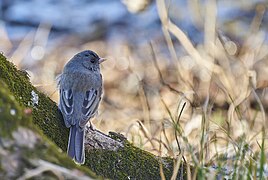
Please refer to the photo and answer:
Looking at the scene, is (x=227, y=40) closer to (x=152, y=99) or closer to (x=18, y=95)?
(x=152, y=99)

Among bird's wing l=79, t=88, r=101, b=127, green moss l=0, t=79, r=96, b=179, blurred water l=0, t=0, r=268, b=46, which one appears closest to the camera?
green moss l=0, t=79, r=96, b=179

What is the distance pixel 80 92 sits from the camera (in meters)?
4.86

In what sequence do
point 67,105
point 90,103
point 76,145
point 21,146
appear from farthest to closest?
point 90,103, point 67,105, point 76,145, point 21,146

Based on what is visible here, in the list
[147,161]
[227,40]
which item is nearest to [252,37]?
[227,40]

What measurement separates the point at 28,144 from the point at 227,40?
699 cm

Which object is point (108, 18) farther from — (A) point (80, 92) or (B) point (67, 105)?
(B) point (67, 105)

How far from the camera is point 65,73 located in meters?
5.02

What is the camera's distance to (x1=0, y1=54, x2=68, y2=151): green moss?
3.61m

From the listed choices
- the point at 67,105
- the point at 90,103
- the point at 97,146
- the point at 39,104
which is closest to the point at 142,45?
the point at 90,103

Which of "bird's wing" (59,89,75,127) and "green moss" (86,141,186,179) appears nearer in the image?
"green moss" (86,141,186,179)

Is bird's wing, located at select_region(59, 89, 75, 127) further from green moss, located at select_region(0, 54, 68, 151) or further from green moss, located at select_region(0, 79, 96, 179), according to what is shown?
green moss, located at select_region(0, 79, 96, 179)

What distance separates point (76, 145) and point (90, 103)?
42.4 inches

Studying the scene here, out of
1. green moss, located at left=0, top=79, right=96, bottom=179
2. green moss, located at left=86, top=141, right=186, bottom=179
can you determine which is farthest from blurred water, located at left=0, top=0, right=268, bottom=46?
green moss, located at left=0, top=79, right=96, bottom=179

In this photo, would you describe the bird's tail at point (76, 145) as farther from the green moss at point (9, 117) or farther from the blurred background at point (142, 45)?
the blurred background at point (142, 45)
